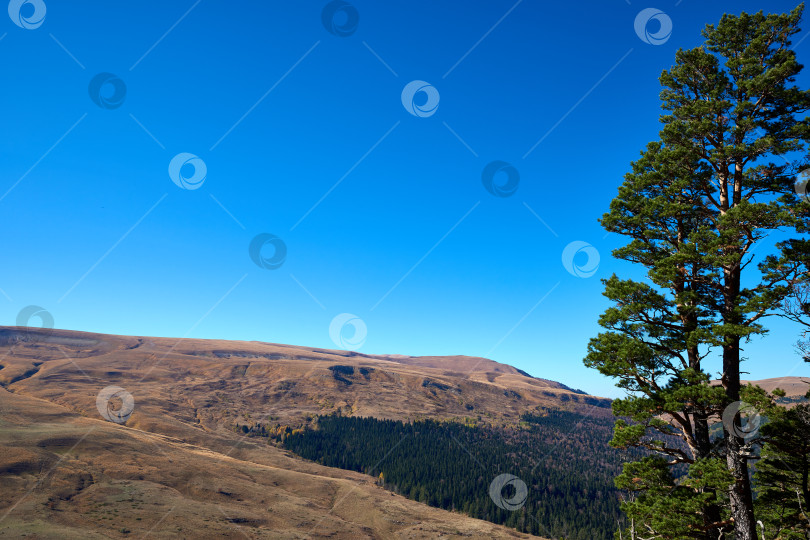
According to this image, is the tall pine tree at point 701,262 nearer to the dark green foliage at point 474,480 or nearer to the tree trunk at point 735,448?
the tree trunk at point 735,448

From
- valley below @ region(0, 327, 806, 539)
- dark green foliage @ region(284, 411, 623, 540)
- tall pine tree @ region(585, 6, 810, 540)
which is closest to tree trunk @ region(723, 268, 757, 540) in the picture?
tall pine tree @ region(585, 6, 810, 540)

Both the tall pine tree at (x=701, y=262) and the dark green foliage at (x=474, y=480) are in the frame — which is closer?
the tall pine tree at (x=701, y=262)

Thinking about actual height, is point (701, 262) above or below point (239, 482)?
above

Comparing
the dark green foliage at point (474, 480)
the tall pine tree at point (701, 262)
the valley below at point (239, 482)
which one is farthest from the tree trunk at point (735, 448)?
the dark green foliage at point (474, 480)

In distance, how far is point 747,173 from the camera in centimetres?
1731

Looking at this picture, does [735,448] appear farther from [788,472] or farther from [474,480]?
[474,480]

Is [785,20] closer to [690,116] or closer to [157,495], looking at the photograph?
[690,116]

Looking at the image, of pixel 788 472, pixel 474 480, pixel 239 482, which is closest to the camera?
pixel 788 472

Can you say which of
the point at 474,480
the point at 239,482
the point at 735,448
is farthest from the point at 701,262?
the point at 474,480

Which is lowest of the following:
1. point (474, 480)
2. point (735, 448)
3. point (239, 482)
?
point (239, 482)

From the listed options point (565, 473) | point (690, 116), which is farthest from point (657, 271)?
point (565, 473)

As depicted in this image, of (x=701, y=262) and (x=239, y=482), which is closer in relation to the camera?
(x=701, y=262)

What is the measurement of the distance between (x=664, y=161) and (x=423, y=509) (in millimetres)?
128351

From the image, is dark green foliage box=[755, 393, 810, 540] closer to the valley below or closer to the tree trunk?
the tree trunk
